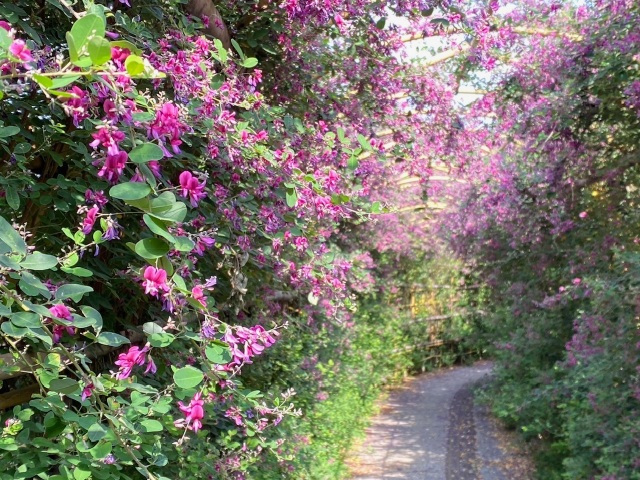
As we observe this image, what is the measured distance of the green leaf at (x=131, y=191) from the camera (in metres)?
0.93

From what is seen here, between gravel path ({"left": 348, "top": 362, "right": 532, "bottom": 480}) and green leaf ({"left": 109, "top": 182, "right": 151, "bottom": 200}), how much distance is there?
19.7 ft

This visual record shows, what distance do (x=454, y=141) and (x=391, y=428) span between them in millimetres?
5412

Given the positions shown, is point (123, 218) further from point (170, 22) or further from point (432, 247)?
point (432, 247)

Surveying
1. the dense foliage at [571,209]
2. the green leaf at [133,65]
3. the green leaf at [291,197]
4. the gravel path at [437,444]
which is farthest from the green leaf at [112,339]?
the gravel path at [437,444]

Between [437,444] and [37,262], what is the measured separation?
24.6 feet

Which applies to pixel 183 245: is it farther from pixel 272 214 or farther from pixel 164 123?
pixel 272 214

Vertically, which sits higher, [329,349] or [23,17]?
[23,17]

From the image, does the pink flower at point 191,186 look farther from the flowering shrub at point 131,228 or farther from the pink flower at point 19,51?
the pink flower at point 19,51

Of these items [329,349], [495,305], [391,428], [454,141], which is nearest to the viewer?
[454,141]

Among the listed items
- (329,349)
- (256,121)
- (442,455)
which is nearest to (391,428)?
(442,455)

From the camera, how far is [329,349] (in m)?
6.10

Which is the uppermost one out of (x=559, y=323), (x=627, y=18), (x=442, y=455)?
(x=627, y=18)

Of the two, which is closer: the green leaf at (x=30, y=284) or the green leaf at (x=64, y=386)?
the green leaf at (x=30, y=284)

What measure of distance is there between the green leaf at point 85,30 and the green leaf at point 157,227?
0.28 meters
